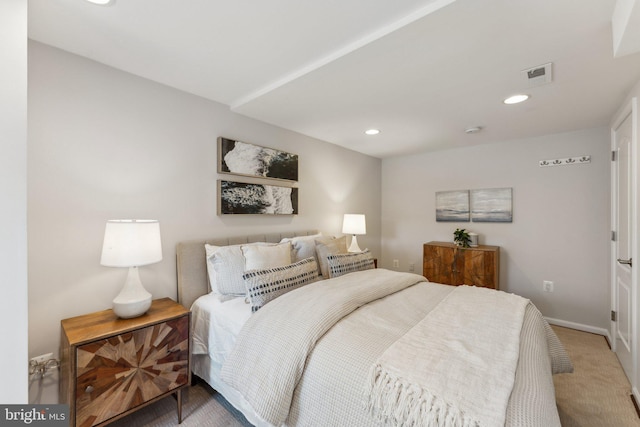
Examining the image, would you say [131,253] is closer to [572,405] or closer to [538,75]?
[538,75]

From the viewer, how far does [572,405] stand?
6.30ft

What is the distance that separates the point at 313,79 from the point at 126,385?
2234 millimetres

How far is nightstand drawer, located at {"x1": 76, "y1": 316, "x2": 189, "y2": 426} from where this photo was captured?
142 cm

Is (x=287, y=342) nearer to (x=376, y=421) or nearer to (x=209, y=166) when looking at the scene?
(x=376, y=421)

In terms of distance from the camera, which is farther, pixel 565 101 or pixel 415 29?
pixel 565 101

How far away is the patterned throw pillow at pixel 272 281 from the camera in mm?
1809

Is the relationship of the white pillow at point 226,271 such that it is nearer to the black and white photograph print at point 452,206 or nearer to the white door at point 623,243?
the white door at point 623,243

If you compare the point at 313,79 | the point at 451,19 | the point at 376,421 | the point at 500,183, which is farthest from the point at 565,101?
the point at 376,421

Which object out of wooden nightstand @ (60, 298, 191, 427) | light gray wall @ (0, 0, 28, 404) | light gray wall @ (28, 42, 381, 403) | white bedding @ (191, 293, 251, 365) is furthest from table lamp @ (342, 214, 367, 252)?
light gray wall @ (0, 0, 28, 404)

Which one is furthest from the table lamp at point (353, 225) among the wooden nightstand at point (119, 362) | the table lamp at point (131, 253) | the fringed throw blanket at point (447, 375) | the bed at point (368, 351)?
the table lamp at point (131, 253)

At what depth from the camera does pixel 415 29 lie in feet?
4.65

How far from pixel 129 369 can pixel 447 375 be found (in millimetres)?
1682

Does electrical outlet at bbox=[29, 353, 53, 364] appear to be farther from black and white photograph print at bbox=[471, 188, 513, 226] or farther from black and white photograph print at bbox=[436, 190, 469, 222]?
black and white photograph print at bbox=[471, 188, 513, 226]

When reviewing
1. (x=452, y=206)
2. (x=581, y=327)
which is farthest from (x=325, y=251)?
(x=581, y=327)
